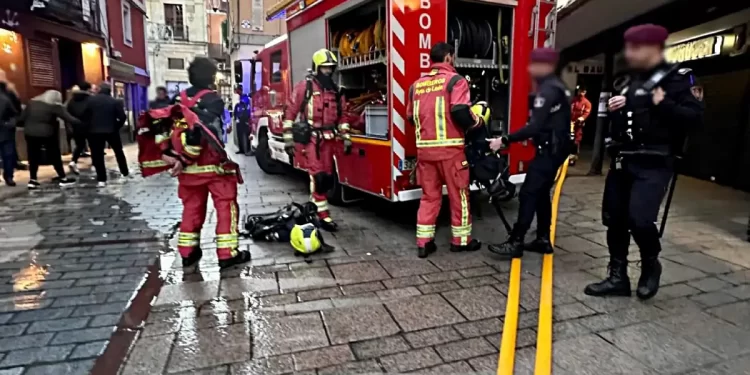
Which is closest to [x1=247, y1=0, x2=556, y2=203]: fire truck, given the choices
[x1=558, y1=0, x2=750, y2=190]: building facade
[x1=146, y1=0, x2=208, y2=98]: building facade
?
[x1=558, y1=0, x2=750, y2=190]: building facade

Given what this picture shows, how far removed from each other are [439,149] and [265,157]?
21.4 feet

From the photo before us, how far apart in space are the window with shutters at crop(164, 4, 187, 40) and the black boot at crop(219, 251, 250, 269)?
34.9 m

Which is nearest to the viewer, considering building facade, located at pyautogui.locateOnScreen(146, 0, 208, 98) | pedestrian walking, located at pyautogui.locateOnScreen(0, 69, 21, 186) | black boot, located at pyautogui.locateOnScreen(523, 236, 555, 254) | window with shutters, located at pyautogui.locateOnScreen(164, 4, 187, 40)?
black boot, located at pyautogui.locateOnScreen(523, 236, 555, 254)

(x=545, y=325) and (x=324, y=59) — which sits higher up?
(x=324, y=59)

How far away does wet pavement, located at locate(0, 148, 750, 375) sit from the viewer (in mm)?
2742

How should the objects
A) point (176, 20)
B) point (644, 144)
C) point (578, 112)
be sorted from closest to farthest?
point (644, 144) → point (578, 112) → point (176, 20)

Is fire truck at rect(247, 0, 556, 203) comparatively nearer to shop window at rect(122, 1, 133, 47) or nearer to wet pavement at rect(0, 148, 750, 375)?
wet pavement at rect(0, 148, 750, 375)

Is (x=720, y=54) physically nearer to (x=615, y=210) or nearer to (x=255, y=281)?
(x=615, y=210)

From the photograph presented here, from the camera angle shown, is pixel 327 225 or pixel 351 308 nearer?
pixel 351 308

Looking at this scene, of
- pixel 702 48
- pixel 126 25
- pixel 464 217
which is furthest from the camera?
pixel 126 25

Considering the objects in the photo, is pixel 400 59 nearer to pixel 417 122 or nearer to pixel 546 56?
pixel 417 122

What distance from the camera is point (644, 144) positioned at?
330 centimetres

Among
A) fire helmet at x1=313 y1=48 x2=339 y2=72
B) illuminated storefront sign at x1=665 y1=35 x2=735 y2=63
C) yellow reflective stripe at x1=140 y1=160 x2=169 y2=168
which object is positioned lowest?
yellow reflective stripe at x1=140 y1=160 x2=169 y2=168

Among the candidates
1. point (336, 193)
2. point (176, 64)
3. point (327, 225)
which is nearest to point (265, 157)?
point (336, 193)
